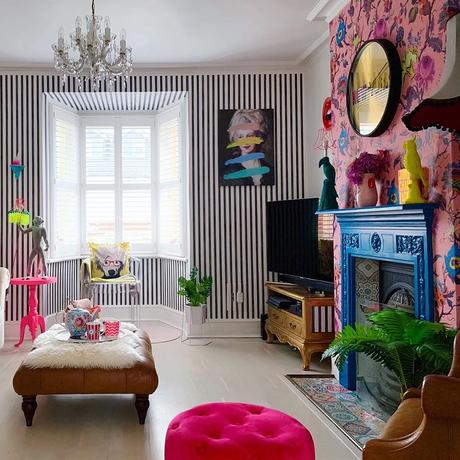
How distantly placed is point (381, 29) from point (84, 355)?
2740 millimetres

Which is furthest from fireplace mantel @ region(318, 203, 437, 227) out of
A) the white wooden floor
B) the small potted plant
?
the white wooden floor

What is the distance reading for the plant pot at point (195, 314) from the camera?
5203 millimetres

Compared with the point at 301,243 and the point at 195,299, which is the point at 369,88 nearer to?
the point at 301,243

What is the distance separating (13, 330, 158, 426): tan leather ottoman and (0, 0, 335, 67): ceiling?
109 inches

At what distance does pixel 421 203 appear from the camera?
2.62m

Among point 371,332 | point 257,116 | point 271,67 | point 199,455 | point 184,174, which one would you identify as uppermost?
point 271,67

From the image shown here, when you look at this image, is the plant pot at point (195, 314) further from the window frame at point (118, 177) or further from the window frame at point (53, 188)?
the window frame at point (53, 188)

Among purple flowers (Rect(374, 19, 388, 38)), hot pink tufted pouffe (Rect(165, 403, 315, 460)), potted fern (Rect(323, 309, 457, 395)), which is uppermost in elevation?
purple flowers (Rect(374, 19, 388, 38))

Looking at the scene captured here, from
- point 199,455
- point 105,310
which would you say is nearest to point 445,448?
point 199,455

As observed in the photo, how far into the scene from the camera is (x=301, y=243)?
15.1 ft

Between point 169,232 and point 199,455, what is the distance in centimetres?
448

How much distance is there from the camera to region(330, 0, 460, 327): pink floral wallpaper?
2.48 metres

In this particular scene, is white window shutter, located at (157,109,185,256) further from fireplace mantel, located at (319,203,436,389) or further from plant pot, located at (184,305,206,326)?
fireplace mantel, located at (319,203,436,389)

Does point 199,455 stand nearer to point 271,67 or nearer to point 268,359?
point 268,359
